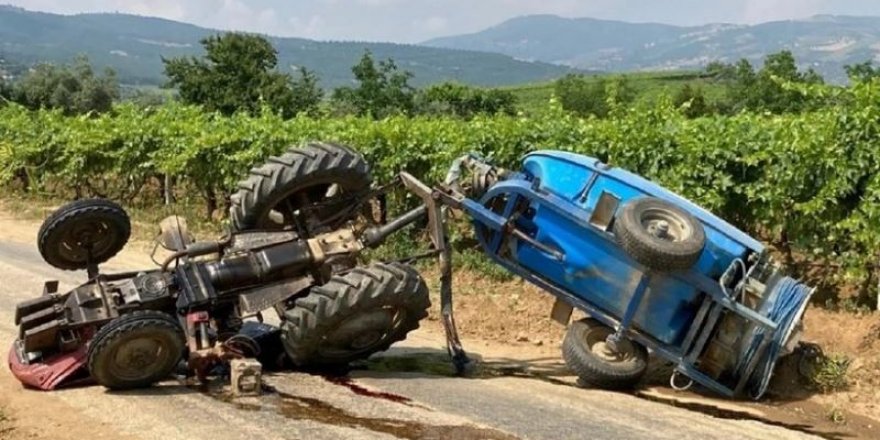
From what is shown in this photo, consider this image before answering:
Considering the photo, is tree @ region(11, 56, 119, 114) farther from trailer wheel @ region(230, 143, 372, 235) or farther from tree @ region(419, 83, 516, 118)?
trailer wheel @ region(230, 143, 372, 235)

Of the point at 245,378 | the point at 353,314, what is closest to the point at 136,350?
Result: the point at 245,378

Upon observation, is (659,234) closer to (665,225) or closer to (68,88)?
(665,225)

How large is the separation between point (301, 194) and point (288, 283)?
113 centimetres

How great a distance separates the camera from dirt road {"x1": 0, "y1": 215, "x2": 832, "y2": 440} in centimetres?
668

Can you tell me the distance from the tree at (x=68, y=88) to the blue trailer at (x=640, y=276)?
211 feet

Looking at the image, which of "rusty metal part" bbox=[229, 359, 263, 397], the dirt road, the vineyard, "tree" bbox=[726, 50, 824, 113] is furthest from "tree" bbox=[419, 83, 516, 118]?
"rusty metal part" bbox=[229, 359, 263, 397]

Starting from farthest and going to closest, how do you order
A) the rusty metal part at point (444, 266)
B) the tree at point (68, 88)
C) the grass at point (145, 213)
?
the tree at point (68, 88), the grass at point (145, 213), the rusty metal part at point (444, 266)

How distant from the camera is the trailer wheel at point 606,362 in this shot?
879 centimetres

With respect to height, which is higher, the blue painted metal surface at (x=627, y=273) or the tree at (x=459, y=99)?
the blue painted metal surface at (x=627, y=273)

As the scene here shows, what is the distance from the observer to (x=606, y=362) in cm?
885

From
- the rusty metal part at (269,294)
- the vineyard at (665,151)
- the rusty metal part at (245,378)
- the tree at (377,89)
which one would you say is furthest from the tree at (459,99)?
the rusty metal part at (245,378)

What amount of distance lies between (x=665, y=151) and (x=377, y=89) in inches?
2403

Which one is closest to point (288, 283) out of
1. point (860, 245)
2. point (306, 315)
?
point (306, 315)

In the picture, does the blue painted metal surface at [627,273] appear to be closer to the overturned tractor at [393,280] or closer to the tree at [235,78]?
the overturned tractor at [393,280]
